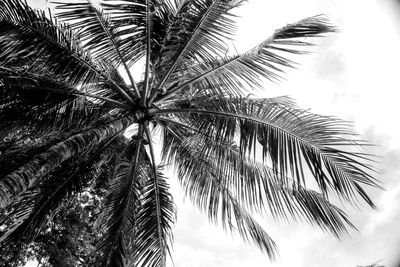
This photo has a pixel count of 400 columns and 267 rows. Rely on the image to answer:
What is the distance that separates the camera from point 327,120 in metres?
4.41

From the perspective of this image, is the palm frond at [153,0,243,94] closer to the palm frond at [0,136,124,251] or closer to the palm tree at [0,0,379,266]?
the palm tree at [0,0,379,266]

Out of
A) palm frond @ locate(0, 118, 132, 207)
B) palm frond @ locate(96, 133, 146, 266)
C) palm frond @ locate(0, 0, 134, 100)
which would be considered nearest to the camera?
palm frond @ locate(0, 118, 132, 207)

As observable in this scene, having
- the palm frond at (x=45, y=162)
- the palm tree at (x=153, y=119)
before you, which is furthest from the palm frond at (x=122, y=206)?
the palm frond at (x=45, y=162)

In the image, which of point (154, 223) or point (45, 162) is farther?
point (154, 223)

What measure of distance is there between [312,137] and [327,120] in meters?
0.34

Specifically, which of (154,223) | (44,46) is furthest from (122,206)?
(44,46)

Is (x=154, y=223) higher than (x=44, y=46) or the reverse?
the reverse

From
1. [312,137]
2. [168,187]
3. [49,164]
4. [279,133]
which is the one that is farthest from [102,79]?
[312,137]

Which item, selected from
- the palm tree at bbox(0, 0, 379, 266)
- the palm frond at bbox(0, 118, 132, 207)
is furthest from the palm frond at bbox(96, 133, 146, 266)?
the palm frond at bbox(0, 118, 132, 207)

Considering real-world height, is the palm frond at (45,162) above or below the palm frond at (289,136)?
below

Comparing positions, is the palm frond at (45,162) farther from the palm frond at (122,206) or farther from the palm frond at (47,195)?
the palm frond at (122,206)

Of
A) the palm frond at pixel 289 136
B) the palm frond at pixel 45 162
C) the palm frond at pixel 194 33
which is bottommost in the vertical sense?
the palm frond at pixel 45 162

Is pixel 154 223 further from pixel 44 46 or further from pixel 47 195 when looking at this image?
pixel 44 46

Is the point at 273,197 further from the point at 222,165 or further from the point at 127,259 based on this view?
the point at 127,259
